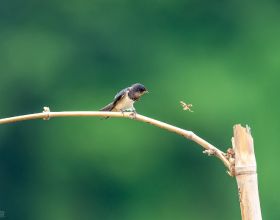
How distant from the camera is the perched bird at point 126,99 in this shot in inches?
215

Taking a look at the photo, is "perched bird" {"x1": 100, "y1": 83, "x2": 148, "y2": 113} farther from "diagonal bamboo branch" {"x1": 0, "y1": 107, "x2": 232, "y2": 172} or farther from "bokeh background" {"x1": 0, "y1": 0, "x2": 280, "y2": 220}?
"bokeh background" {"x1": 0, "y1": 0, "x2": 280, "y2": 220}

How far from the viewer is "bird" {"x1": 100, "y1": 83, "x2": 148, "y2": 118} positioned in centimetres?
546

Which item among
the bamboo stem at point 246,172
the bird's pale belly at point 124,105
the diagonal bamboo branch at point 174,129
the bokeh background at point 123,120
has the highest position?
the bokeh background at point 123,120

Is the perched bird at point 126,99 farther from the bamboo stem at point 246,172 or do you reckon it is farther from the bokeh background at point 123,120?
the bokeh background at point 123,120

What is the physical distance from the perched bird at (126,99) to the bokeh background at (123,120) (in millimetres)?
8595

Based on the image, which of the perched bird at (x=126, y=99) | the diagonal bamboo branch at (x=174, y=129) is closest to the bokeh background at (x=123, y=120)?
the perched bird at (x=126, y=99)

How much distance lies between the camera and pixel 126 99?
5.59 meters

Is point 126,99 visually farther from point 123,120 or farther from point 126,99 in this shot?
point 123,120

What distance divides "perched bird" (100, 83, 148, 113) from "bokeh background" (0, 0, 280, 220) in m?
8.59

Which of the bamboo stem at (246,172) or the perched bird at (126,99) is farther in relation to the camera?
the perched bird at (126,99)

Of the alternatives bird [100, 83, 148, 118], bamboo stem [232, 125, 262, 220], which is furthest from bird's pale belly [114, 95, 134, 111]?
bamboo stem [232, 125, 262, 220]

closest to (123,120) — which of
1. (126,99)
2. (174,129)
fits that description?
(126,99)

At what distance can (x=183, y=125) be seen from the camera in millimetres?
14703

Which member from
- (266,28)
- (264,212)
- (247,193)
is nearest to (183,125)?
(264,212)
